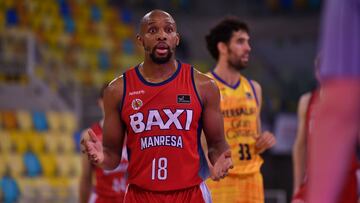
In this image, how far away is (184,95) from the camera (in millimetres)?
5086

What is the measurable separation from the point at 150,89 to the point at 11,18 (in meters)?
12.3

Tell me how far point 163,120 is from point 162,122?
0.01 m

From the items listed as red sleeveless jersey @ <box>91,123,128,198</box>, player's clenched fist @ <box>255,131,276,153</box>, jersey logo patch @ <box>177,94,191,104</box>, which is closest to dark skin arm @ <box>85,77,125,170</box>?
jersey logo patch @ <box>177,94,191,104</box>

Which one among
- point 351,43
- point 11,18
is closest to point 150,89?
point 351,43

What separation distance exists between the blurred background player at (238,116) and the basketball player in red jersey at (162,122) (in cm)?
138

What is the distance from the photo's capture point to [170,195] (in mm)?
5043

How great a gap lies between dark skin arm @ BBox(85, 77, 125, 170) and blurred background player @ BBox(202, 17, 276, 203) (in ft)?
4.94

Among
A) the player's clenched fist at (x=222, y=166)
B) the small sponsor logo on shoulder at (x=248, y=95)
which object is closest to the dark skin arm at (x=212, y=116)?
the player's clenched fist at (x=222, y=166)

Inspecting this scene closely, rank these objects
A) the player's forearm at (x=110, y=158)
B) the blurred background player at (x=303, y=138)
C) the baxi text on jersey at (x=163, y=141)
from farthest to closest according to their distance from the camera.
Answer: the blurred background player at (x=303, y=138) → the player's forearm at (x=110, y=158) → the baxi text on jersey at (x=163, y=141)

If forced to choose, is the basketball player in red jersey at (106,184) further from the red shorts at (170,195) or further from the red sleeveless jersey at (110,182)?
the red shorts at (170,195)

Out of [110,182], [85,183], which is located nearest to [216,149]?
[110,182]

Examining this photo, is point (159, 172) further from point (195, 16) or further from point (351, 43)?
point (195, 16)

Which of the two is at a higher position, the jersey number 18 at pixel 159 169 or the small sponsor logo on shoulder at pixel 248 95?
the small sponsor logo on shoulder at pixel 248 95

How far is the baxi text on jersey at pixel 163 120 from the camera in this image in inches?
198
